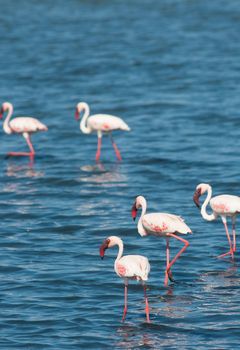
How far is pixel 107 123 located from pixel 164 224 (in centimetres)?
818

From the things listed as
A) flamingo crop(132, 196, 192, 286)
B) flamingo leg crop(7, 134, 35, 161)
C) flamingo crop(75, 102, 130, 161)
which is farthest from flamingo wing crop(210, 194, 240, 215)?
flamingo leg crop(7, 134, 35, 161)

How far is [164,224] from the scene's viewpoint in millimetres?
14172

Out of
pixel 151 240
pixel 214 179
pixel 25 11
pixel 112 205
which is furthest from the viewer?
pixel 25 11

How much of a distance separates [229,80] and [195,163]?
9.44 m

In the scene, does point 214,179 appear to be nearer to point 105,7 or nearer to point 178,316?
point 178,316

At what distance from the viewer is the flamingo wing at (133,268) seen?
1249cm

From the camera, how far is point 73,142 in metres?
24.2

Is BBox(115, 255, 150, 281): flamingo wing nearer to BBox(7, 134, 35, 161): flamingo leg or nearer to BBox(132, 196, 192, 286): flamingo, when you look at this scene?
BBox(132, 196, 192, 286): flamingo

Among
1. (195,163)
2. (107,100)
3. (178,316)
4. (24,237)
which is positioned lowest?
(178,316)

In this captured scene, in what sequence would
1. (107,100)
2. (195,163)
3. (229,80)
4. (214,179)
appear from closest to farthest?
A: (214,179) < (195,163) < (107,100) < (229,80)

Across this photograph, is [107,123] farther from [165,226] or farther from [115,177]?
[165,226]

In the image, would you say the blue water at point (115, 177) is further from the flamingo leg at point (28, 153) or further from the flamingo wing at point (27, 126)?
the flamingo wing at point (27, 126)

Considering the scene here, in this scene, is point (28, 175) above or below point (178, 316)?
above

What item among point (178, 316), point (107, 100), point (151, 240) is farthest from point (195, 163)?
point (178, 316)
